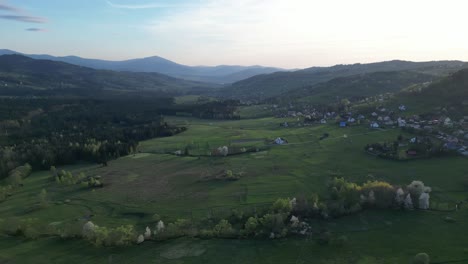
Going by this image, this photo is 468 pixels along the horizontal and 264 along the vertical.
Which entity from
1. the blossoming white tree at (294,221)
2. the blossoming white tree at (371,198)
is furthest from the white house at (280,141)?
the blossoming white tree at (294,221)

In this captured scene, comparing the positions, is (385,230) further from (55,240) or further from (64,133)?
(64,133)

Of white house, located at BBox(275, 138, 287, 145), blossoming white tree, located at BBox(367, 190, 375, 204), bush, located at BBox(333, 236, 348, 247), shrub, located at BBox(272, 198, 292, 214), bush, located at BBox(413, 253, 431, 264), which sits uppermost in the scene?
white house, located at BBox(275, 138, 287, 145)

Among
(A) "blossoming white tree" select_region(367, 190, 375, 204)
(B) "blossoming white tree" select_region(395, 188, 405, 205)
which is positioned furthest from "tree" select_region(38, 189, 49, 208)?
(B) "blossoming white tree" select_region(395, 188, 405, 205)

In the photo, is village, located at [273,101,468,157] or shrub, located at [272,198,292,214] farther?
village, located at [273,101,468,157]

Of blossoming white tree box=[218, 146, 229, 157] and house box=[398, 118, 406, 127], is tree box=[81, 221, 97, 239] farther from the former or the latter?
house box=[398, 118, 406, 127]

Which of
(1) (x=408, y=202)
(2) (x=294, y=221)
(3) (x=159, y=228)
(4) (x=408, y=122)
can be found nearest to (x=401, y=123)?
(4) (x=408, y=122)

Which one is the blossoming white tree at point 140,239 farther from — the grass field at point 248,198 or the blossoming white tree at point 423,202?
the blossoming white tree at point 423,202

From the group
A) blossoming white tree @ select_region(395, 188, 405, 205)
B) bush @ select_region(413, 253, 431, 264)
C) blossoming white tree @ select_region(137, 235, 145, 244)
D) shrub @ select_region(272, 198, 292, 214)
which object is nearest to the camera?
bush @ select_region(413, 253, 431, 264)
